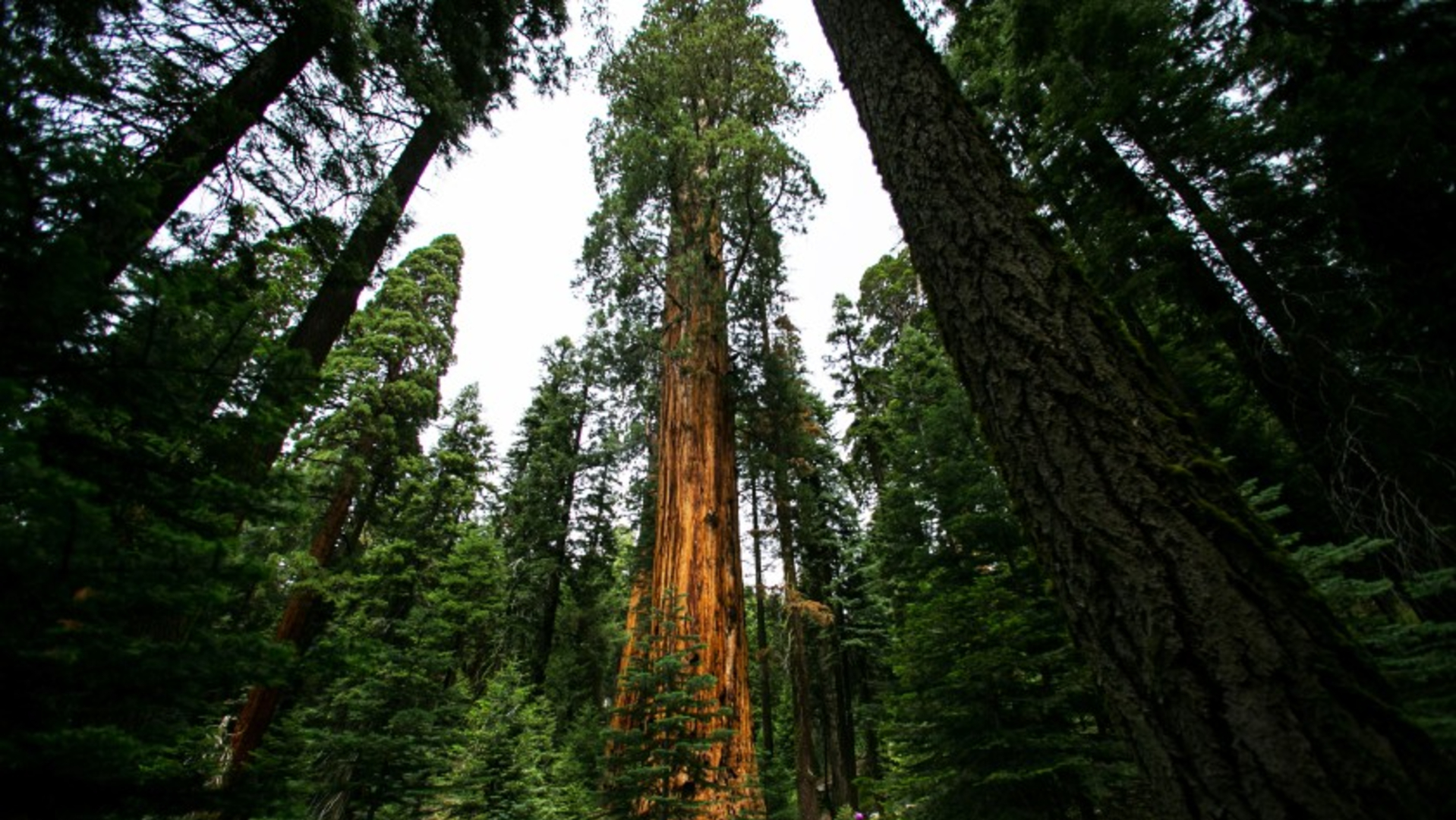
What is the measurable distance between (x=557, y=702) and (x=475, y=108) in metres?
15.2

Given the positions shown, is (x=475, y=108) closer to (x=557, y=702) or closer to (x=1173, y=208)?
(x=1173, y=208)

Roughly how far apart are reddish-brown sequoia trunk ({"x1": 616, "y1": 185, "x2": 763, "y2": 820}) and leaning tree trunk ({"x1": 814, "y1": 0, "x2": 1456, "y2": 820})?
3278 millimetres

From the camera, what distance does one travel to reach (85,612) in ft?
4.16

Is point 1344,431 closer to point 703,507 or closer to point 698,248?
point 703,507

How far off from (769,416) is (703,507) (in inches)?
145

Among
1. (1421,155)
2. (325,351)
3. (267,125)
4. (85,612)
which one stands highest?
(267,125)

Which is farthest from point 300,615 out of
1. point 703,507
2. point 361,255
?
point 703,507

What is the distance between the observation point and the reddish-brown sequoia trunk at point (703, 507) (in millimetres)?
5230

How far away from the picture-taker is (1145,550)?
4.62 feet

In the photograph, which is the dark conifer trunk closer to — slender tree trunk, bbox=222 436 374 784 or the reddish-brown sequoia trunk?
the reddish-brown sequoia trunk

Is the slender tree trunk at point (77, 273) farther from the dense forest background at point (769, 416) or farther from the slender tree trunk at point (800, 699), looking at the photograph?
the slender tree trunk at point (800, 699)

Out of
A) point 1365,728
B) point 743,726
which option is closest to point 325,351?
point 743,726

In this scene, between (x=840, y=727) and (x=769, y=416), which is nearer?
(x=769, y=416)

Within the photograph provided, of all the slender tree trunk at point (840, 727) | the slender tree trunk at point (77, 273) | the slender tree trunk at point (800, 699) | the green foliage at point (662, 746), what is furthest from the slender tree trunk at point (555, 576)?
the slender tree trunk at point (77, 273)
